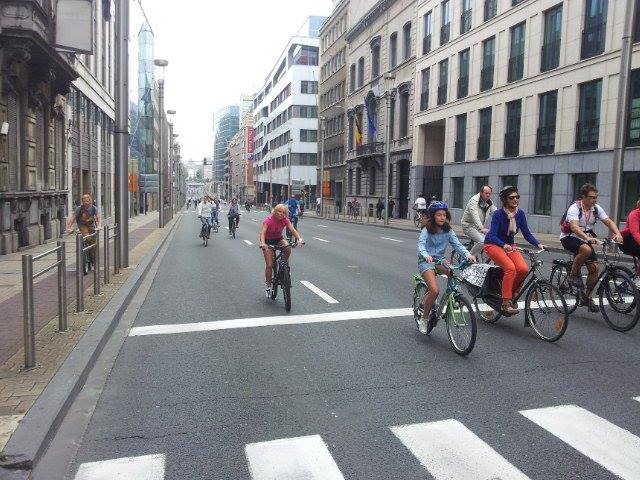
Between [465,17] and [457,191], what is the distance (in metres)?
10.2

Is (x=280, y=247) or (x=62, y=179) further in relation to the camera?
(x=62, y=179)

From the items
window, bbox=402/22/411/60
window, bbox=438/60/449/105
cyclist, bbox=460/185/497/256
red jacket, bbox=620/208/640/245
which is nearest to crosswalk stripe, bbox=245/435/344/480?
red jacket, bbox=620/208/640/245

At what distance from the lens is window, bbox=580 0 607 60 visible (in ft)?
80.6

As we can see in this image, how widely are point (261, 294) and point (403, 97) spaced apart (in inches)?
1499

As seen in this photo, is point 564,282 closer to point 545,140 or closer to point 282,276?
point 282,276

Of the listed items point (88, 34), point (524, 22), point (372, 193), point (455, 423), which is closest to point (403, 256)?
point (88, 34)

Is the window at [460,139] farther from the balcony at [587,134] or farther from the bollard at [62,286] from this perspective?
the bollard at [62,286]

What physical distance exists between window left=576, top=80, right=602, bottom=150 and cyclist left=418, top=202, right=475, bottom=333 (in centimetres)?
2099

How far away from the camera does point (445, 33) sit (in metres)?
38.2

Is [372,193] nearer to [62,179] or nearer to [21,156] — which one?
[62,179]

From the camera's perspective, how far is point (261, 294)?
10.2 meters

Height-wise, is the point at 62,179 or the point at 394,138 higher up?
the point at 394,138

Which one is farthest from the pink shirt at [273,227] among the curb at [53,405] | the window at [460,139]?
the window at [460,139]

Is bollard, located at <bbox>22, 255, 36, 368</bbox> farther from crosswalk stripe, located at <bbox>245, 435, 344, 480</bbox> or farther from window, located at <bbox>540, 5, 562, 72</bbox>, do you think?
window, located at <bbox>540, 5, 562, 72</bbox>
